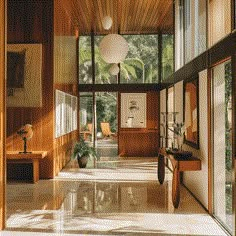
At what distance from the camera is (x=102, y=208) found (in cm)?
632

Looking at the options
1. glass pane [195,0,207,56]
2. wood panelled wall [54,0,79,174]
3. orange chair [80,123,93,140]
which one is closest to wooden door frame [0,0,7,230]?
glass pane [195,0,207,56]

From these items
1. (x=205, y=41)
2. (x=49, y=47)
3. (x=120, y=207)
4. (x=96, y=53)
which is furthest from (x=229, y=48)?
(x=96, y=53)

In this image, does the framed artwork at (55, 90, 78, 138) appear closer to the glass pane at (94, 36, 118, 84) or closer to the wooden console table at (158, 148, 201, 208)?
the glass pane at (94, 36, 118, 84)

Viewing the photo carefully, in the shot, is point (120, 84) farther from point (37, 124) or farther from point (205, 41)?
point (205, 41)

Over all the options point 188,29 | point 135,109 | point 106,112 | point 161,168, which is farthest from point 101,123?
point 188,29

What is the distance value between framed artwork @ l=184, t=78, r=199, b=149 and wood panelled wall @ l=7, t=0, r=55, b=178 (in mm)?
3125

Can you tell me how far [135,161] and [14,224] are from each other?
752 centimetres

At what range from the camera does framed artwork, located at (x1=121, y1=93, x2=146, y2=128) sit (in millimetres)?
14211

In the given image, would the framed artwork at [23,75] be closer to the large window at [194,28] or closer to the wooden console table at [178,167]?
the large window at [194,28]

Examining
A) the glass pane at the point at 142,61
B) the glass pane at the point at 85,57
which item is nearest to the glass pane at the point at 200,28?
the glass pane at the point at 142,61

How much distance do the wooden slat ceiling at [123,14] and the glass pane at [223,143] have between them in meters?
5.70

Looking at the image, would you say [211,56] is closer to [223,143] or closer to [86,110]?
[223,143]

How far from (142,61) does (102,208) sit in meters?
8.63

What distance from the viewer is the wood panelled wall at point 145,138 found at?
14148mm
